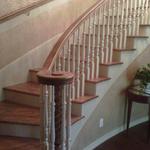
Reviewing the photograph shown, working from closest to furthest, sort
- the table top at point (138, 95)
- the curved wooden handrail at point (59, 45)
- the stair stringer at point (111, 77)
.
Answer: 1. the curved wooden handrail at point (59, 45)
2. the stair stringer at point (111, 77)
3. the table top at point (138, 95)

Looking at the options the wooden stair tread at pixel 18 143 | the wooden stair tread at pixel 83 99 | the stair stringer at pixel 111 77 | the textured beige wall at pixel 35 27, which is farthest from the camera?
the textured beige wall at pixel 35 27

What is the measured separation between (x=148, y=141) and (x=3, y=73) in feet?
7.18

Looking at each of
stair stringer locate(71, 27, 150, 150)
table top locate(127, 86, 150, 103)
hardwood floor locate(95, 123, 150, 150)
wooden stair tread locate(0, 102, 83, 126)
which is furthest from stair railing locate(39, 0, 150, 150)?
hardwood floor locate(95, 123, 150, 150)

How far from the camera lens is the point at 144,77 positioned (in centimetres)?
419

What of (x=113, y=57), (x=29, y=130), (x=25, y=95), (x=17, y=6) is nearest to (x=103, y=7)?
(x=113, y=57)

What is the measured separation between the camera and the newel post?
2182 millimetres

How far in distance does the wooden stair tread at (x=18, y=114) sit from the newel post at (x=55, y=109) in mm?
843

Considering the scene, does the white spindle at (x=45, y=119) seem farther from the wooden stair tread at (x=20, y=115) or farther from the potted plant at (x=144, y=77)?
the potted plant at (x=144, y=77)

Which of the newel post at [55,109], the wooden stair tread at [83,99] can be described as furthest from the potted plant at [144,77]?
the newel post at [55,109]

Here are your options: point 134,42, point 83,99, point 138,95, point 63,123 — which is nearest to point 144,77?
point 138,95

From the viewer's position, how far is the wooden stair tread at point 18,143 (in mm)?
2916

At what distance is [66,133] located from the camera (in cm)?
233

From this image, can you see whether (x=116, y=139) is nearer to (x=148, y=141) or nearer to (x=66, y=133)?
(x=148, y=141)

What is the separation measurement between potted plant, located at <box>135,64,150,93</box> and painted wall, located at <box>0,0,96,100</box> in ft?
4.70
